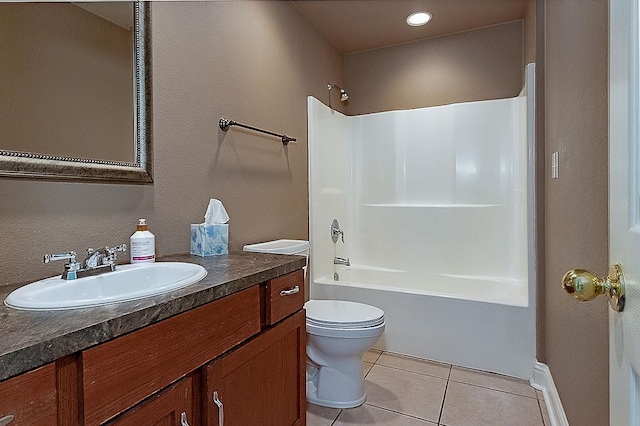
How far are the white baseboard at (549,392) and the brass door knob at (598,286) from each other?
1303 mm

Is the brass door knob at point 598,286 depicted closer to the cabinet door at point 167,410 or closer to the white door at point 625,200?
the white door at point 625,200

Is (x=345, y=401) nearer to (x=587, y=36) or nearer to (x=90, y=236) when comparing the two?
(x=90, y=236)

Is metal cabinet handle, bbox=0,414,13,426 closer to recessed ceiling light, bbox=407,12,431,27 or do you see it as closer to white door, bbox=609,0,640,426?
white door, bbox=609,0,640,426

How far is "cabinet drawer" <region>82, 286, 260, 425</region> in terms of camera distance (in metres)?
0.68

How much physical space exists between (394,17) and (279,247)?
1.96m

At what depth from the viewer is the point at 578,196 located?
133 cm

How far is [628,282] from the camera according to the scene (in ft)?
1.68

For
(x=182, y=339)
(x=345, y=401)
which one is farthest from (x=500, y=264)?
(x=182, y=339)

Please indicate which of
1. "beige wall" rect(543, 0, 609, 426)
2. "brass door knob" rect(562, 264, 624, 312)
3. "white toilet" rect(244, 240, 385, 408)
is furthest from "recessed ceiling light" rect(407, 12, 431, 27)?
"brass door knob" rect(562, 264, 624, 312)

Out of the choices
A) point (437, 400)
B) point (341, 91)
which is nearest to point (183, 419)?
point (437, 400)

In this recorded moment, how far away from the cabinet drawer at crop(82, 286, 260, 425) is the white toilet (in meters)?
0.76

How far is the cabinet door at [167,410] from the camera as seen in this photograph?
75cm

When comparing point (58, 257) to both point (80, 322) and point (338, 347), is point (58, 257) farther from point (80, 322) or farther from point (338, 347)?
point (338, 347)

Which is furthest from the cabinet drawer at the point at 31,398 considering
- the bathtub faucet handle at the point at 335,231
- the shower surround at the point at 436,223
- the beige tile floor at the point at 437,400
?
the bathtub faucet handle at the point at 335,231
